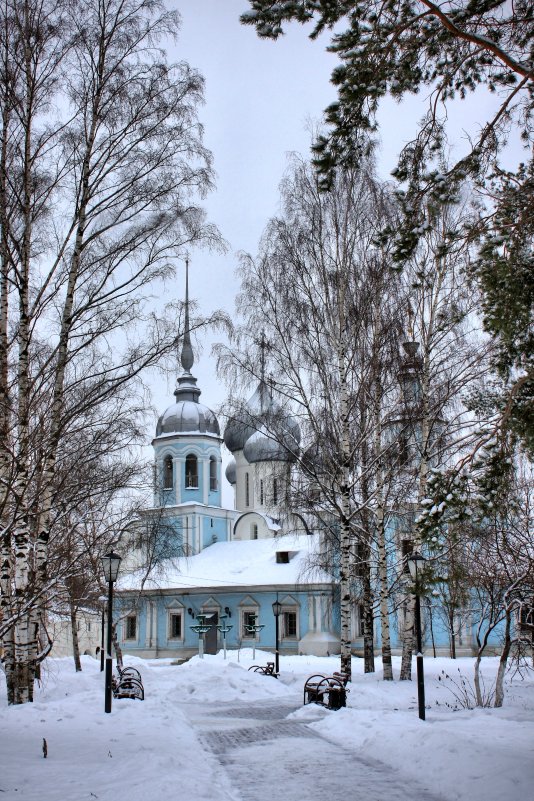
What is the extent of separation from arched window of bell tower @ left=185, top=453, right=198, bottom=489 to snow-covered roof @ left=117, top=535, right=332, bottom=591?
400 cm

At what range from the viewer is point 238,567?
146 ft

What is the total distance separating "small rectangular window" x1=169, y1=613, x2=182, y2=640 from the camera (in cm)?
4372

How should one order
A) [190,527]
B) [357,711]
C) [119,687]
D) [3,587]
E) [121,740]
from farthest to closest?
[190,527]
[119,687]
[357,711]
[3,587]
[121,740]

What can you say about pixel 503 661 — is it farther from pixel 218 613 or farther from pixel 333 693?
pixel 218 613

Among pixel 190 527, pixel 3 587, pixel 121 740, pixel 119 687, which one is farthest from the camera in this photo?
pixel 190 527

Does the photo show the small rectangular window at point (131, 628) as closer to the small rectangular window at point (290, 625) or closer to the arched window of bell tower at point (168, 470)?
the arched window of bell tower at point (168, 470)

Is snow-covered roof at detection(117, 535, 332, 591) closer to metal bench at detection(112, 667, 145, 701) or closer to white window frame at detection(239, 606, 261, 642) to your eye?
white window frame at detection(239, 606, 261, 642)

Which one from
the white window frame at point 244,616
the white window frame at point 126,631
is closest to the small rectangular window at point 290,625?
the white window frame at point 244,616

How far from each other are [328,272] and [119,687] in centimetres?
953

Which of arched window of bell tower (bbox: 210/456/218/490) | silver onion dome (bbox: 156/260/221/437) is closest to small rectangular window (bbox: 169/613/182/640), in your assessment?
arched window of bell tower (bbox: 210/456/218/490)

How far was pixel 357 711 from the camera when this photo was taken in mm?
13023

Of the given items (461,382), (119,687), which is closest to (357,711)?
(119,687)

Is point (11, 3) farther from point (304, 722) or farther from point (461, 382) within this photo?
point (304, 722)

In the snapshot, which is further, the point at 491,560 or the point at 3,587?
the point at 491,560
